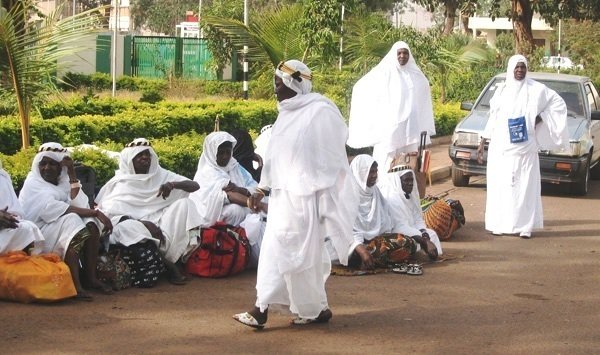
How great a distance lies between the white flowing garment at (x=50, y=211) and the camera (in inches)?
327

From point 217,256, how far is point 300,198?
1975mm

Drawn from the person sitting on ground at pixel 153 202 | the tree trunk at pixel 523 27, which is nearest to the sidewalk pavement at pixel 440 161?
the tree trunk at pixel 523 27

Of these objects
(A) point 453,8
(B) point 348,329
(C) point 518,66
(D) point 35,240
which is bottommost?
(B) point 348,329

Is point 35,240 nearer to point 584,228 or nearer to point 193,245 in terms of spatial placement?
point 193,245

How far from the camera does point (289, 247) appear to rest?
743 cm

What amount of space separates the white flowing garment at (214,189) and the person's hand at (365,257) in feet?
3.30

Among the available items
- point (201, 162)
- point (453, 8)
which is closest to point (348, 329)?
point (201, 162)

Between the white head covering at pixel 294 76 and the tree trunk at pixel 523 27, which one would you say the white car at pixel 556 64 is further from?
the white head covering at pixel 294 76

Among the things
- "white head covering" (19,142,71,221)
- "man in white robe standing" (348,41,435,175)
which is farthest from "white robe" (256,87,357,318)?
"man in white robe standing" (348,41,435,175)

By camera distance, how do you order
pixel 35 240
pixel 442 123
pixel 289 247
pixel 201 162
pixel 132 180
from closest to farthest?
1. pixel 289 247
2. pixel 35 240
3. pixel 132 180
4. pixel 201 162
5. pixel 442 123

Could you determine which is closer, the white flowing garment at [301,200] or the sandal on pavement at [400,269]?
the white flowing garment at [301,200]

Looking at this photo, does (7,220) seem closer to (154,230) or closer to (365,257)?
(154,230)

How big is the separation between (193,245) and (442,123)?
589 inches

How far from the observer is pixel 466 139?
640 inches
